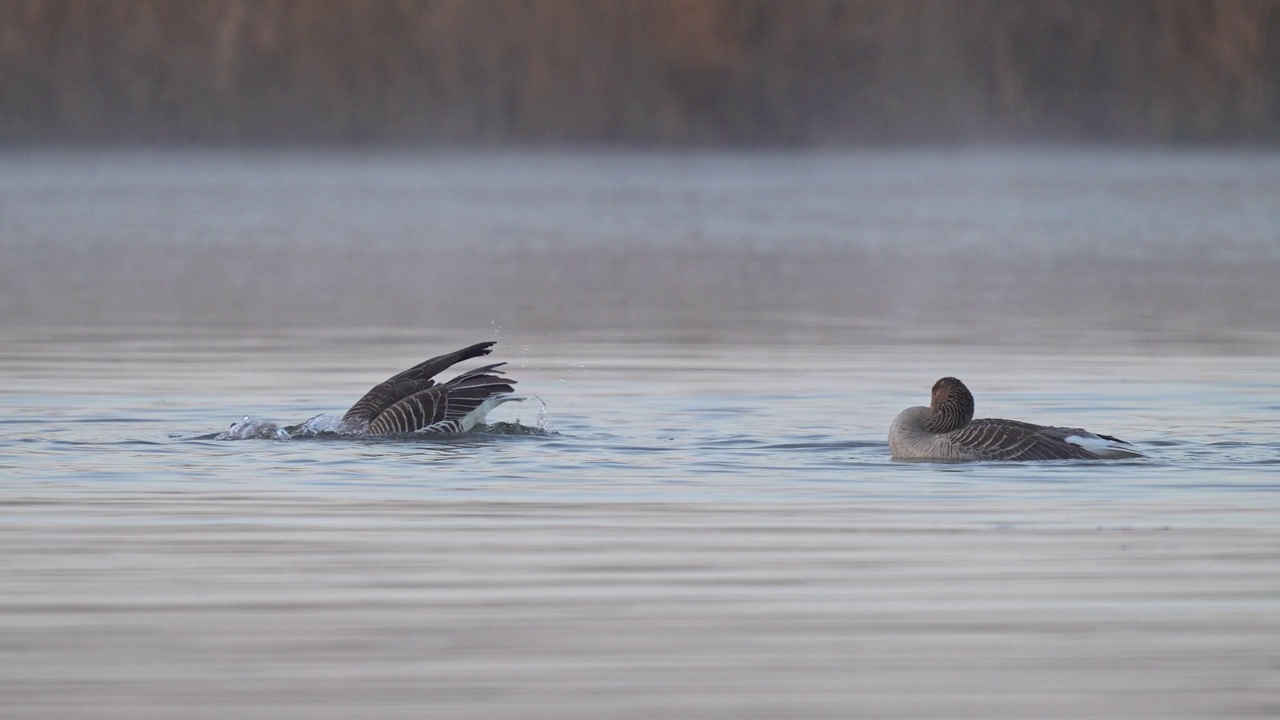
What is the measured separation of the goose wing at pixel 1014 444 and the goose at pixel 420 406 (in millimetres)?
2746

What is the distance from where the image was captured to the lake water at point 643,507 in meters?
7.85

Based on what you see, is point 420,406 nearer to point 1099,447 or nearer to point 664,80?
point 1099,447

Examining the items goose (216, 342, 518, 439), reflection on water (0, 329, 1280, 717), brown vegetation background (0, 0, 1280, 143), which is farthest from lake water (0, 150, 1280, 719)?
brown vegetation background (0, 0, 1280, 143)

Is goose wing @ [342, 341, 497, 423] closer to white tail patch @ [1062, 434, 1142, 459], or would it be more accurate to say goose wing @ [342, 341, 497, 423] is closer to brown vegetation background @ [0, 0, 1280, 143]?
white tail patch @ [1062, 434, 1142, 459]

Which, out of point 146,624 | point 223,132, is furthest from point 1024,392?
point 223,132

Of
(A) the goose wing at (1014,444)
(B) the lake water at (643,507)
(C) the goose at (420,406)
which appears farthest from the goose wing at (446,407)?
(A) the goose wing at (1014,444)

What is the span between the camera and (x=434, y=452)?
13727 millimetres

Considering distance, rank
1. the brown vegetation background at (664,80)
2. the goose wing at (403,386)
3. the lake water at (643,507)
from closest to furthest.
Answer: the lake water at (643,507)
the goose wing at (403,386)
the brown vegetation background at (664,80)

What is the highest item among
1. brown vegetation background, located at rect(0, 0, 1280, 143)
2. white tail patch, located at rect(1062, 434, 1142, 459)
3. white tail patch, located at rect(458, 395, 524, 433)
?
brown vegetation background, located at rect(0, 0, 1280, 143)

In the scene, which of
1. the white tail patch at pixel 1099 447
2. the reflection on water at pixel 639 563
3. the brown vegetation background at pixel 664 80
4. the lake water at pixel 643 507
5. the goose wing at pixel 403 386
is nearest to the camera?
the reflection on water at pixel 639 563

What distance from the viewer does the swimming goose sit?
Answer: 1423cm

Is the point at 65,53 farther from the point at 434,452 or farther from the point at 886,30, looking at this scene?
the point at 434,452

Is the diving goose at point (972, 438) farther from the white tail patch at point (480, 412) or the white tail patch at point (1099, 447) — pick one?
the white tail patch at point (480, 412)

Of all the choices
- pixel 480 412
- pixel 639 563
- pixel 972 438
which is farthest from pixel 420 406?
pixel 639 563
